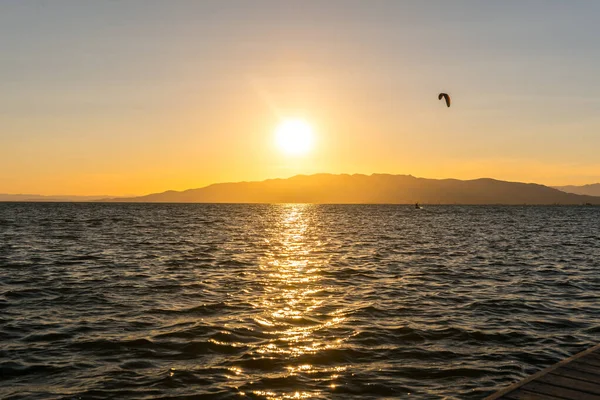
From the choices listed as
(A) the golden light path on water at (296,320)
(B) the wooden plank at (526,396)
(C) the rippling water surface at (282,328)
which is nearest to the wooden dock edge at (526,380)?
(B) the wooden plank at (526,396)

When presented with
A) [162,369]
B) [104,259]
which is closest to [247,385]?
[162,369]

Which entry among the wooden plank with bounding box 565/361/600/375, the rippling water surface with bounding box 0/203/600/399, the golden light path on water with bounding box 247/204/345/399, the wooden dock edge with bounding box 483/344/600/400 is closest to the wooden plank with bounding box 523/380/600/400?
the wooden dock edge with bounding box 483/344/600/400

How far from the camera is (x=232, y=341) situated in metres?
15.0

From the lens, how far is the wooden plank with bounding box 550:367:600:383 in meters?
10.2

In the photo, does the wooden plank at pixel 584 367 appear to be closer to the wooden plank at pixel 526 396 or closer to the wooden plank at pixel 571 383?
the wooden plank at pixel 571 383

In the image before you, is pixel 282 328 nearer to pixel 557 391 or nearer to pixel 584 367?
pixel 584 367

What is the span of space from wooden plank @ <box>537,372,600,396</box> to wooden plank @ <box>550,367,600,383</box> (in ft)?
0.53

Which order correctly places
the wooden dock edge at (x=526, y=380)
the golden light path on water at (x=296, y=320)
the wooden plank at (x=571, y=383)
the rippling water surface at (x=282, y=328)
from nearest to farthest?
the wooden dock edge at (x=526, y=380)
the wooden plank at (x=571, y=383)
the rippling water surface at (x=282, y=328)
the golden light path on water at (x=296, y=320)

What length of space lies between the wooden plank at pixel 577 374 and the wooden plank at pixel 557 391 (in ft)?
2.64

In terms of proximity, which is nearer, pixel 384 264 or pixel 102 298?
pixel 102 298

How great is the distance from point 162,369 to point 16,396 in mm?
3060

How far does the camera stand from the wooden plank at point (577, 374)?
10219 mm

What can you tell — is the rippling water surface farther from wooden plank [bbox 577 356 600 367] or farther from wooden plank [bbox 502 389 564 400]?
wooden plank [bbox 502 389 564 400]

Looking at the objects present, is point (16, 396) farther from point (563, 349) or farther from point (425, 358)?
point (563, 349)
